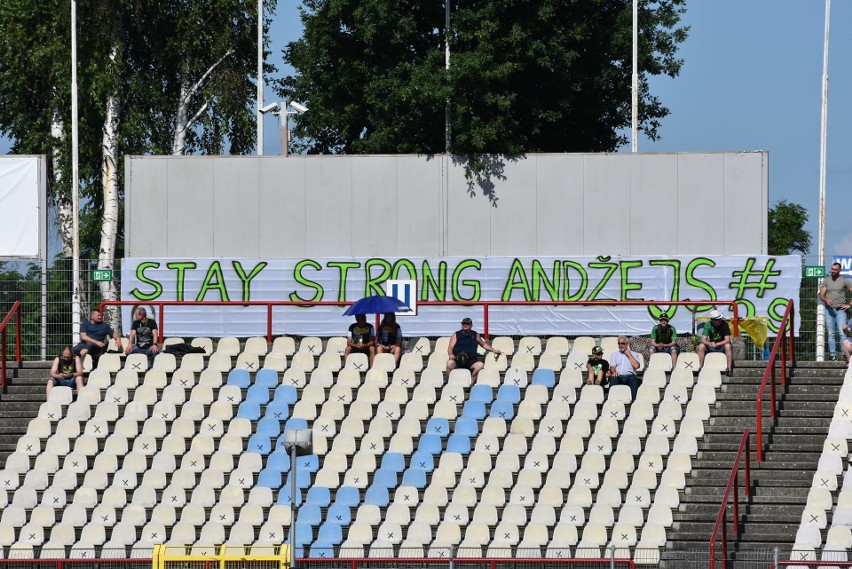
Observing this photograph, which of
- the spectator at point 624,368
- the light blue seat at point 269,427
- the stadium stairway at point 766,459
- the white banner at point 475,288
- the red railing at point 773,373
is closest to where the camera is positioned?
the stadium stairway at point 766,459

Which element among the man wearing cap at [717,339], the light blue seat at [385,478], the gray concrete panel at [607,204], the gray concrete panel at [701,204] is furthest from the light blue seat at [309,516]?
the gray concrete panel at [701,204]

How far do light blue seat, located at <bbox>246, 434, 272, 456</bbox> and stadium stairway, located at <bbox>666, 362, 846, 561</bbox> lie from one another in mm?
5544

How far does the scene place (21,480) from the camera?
22.5m

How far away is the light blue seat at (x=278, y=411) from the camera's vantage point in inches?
911

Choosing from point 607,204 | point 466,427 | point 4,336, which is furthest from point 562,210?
point 4,336

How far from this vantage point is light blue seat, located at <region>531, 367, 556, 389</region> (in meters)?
23.5

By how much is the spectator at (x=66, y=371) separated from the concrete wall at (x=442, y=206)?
418 cm

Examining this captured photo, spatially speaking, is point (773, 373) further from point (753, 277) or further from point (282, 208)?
point (282, 208)

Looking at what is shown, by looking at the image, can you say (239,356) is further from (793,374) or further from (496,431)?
(793,374)

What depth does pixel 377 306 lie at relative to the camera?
78.2 ft

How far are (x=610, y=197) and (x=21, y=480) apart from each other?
10.7 meters

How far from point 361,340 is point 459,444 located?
9.16ft

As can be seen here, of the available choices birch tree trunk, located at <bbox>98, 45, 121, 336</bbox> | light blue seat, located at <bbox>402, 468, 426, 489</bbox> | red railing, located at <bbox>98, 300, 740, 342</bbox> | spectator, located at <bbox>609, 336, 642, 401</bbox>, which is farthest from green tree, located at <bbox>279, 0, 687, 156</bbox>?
light blue seat, located at <bbox>402, 468, 426, 489</bbox>

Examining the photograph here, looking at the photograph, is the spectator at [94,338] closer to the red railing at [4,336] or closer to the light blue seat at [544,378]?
the red railing at [4,336]
